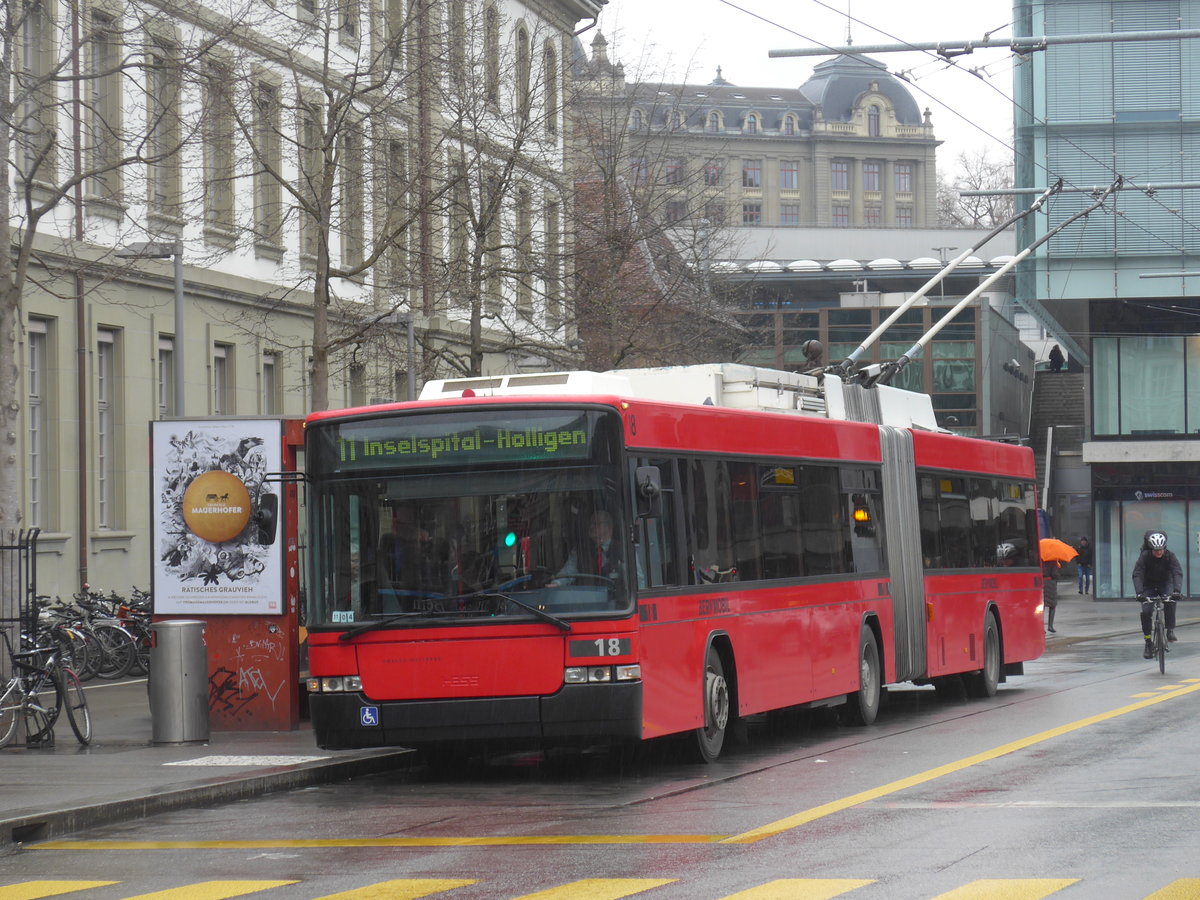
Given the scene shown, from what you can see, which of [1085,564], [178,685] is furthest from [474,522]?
[1085,564]

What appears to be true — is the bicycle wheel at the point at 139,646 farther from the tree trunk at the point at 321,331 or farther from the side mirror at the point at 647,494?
the side mirror at the point at 647,494

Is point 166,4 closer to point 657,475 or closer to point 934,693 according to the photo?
point 657,475

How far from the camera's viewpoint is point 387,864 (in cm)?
937

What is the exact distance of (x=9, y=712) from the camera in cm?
1507

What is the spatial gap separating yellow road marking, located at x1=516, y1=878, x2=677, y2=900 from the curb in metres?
3.70

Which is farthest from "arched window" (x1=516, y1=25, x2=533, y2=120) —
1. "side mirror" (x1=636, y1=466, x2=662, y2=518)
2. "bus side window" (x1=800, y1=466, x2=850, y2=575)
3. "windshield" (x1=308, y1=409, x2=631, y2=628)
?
"side mirror" (x1=636, y1=466, x2=662, y2=518)

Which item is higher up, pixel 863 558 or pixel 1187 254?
pixel 1187 254

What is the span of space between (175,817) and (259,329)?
69.6 feet

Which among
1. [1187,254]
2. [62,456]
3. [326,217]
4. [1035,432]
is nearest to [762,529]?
[326,217]

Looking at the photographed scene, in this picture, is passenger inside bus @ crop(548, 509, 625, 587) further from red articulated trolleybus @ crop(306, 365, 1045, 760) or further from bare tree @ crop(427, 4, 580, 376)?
bare tree @ crop(427, 4, 580, 376)

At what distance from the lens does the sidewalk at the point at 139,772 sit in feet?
37.7

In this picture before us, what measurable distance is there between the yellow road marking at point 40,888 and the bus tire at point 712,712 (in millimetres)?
5643

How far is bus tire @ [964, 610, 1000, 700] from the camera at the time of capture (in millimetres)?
21109

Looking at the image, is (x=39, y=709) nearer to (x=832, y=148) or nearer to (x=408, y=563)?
(x=408, y=563)
